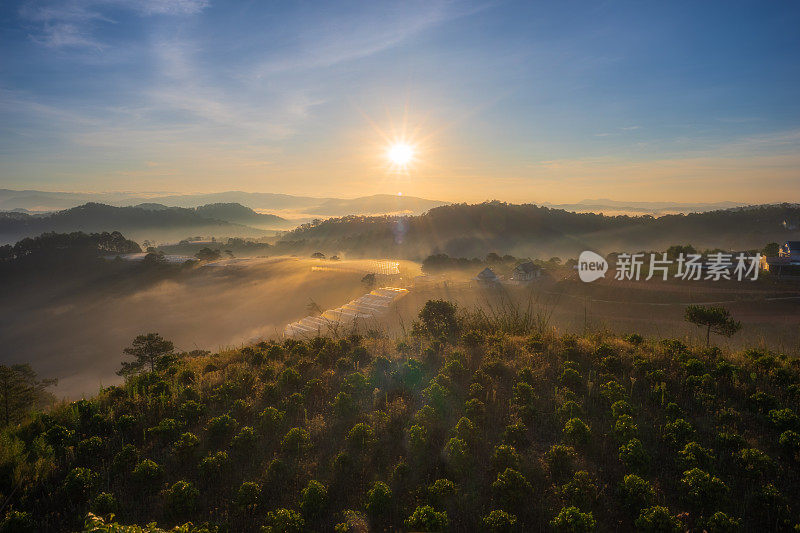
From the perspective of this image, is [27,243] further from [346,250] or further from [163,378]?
[163,378]

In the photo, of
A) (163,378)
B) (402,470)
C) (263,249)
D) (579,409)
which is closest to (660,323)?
(579,409)

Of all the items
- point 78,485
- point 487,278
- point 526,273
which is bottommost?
point 487,278

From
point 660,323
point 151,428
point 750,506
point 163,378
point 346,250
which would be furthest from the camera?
point 346,250

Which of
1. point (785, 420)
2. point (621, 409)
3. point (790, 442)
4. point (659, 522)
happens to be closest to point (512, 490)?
point (659, 522)

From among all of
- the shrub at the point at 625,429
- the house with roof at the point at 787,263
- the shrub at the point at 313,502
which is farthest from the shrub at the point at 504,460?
the house with roof at the point at 787,263

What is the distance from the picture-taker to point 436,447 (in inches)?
267

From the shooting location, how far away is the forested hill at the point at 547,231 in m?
115

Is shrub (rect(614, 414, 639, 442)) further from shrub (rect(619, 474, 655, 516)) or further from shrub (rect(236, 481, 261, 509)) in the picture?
shrub (rect(236, 481, 261, 509))

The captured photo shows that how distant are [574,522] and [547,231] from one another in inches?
6027

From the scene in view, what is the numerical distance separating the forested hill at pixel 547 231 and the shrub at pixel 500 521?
117139mm

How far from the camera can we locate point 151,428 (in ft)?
23.9

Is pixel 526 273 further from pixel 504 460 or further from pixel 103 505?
pixel 103 505

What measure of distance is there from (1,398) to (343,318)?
2443 centimetres

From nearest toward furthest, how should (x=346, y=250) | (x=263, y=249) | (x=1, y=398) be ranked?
1. (x=1, y=398)
2. (x=346, y=250)
3. (x=263, y=249)
